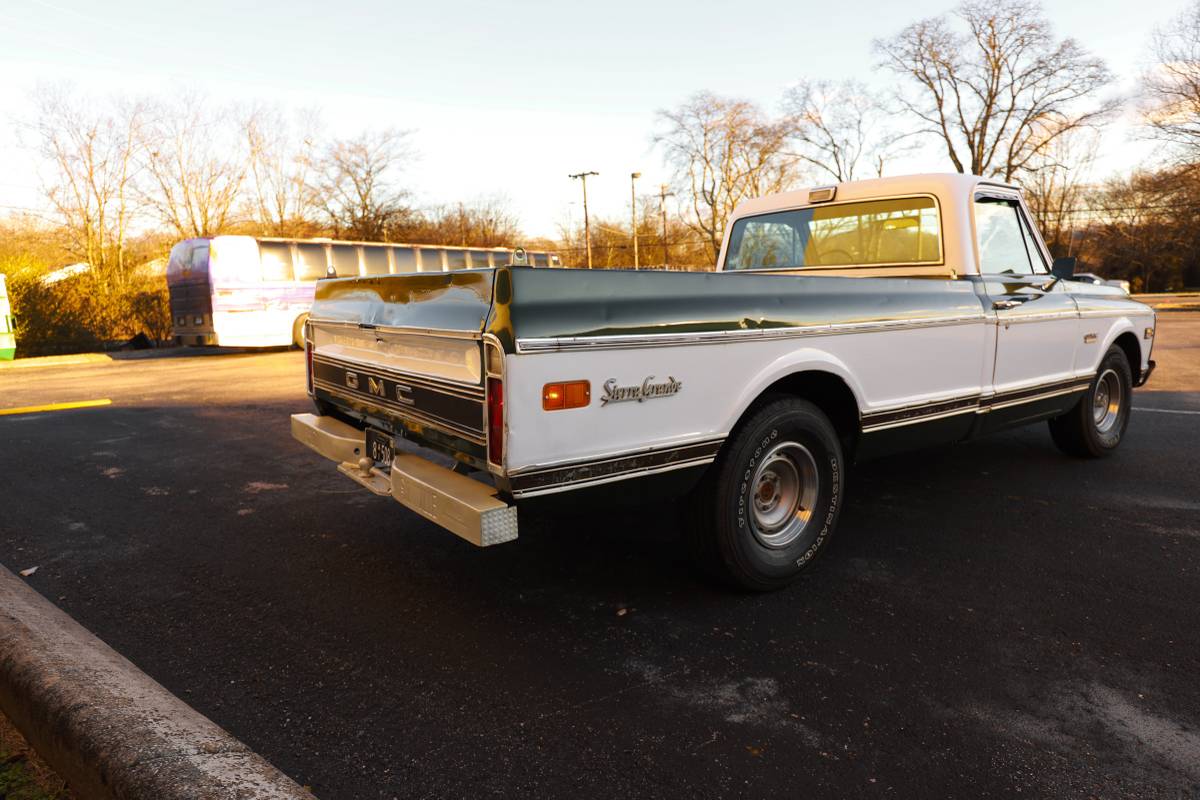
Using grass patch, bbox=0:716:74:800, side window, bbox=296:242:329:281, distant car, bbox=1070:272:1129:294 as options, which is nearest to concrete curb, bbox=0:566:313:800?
grass patch, bbox=0:716:74:800

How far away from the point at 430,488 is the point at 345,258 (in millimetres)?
17281

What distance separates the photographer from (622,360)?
271 cm

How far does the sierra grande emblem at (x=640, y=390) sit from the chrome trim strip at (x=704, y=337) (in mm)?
133

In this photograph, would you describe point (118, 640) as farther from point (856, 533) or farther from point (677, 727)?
point (856, 533)

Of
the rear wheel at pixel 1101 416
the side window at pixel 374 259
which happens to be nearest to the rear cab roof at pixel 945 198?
the rear wheel at pixel 1101 416

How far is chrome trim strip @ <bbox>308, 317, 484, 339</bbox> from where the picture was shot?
2713 mm

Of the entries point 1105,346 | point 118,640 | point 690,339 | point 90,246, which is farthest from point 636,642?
point 90,246

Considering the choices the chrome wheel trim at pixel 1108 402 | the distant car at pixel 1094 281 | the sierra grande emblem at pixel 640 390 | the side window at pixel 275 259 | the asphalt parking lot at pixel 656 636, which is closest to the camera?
the asphalt parking lot at pixel 656 636

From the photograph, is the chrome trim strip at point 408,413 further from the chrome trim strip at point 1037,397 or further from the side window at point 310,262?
the side window at point 310,262

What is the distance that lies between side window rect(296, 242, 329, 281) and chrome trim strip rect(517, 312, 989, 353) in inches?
627

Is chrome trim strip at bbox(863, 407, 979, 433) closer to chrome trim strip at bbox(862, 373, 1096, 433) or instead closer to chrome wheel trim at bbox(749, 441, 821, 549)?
chrome trim strip at bbox(862, 373, 1096, 433)

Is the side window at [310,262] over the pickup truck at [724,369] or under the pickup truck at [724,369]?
over

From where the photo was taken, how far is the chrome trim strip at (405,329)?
2713 mm

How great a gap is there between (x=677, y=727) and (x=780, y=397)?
60.0 inches
